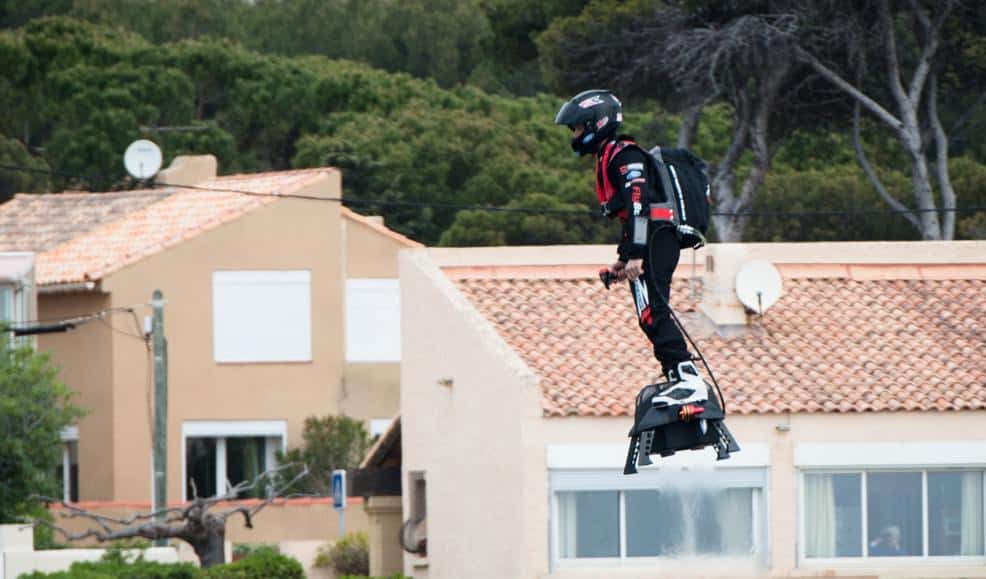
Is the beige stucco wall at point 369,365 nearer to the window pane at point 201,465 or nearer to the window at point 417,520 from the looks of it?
the window pane at point 201,465

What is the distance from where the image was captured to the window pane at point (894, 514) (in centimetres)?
3128

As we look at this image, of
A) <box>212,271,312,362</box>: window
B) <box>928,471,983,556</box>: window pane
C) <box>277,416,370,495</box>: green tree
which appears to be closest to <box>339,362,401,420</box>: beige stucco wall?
<box>212,271,312,362</box>: window

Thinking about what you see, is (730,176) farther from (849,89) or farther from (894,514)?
(894,514)

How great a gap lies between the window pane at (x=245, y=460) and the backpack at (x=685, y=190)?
111 feet

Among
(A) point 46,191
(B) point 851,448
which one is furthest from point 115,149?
(B) point 851,448

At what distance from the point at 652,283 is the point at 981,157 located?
41.3 meters

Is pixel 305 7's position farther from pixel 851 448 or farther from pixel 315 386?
pixel 851 448

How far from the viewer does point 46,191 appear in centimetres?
6319

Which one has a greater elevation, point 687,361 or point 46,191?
point 46,191

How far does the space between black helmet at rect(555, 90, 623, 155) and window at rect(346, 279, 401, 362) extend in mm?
35964

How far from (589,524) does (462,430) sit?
333 centimetres

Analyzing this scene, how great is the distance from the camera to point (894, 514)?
103 feet

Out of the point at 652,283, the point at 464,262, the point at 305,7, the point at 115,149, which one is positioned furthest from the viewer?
the point at 305,7

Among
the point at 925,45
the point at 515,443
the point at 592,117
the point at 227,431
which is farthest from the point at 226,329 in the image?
the point at 592,117
